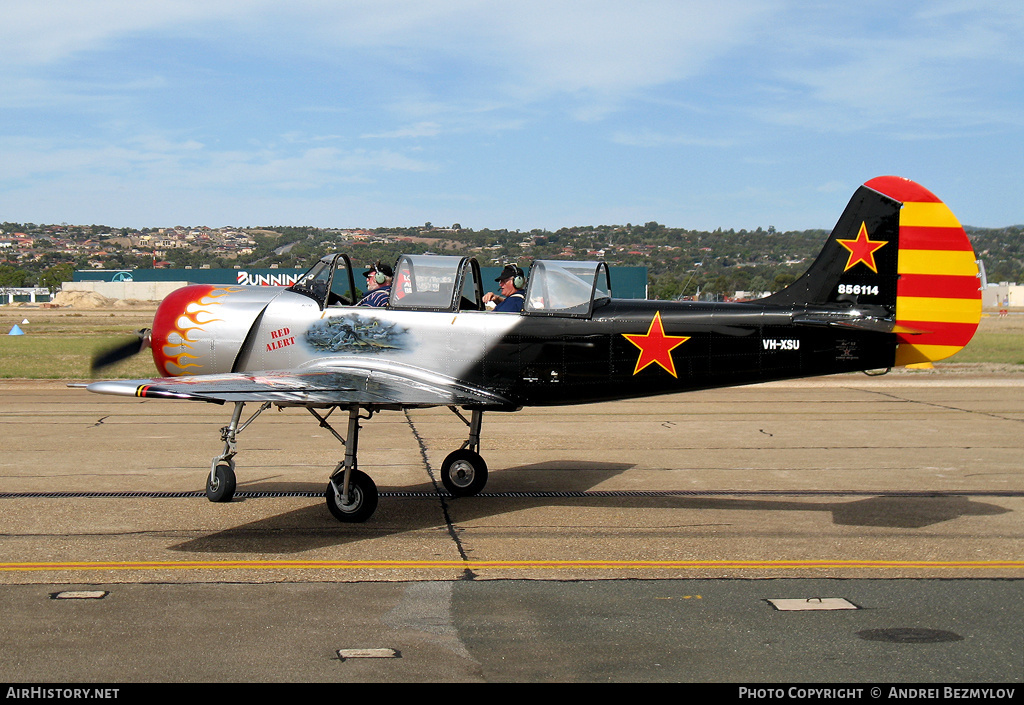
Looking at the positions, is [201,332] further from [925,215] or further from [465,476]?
[925,215]

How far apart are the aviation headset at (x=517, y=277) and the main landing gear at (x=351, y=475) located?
1.48 metres

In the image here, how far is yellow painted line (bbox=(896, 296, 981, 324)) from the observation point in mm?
8438

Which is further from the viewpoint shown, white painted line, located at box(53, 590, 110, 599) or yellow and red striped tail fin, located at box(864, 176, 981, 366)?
yellow and red striped tail fin, located at box(864, 176, 981, 366)

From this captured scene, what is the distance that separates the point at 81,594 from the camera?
643 cm

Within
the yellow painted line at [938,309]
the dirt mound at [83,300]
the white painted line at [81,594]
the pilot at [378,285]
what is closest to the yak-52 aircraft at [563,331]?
the yellow painted line at [938,309]

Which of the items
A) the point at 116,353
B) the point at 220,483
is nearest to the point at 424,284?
the point at 220,483

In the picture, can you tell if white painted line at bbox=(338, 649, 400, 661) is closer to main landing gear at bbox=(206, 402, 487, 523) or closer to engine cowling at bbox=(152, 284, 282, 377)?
main landing gear at bbox=(206, 402, 487, 523)

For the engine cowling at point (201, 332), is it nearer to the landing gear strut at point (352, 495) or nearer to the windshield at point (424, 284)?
the windshield at point (424, 284)

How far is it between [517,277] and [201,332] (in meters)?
3.28

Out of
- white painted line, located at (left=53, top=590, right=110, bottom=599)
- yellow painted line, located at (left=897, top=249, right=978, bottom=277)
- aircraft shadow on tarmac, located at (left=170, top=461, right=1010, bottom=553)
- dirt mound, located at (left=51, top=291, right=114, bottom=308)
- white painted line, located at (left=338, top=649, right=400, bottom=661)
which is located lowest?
dirt mound, located at (left=51, top=291, right=114, bottom=308)

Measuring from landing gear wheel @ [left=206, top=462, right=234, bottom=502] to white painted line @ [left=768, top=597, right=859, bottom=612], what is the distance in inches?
220

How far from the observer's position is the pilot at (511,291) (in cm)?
930

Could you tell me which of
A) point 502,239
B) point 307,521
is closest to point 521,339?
point 307,521

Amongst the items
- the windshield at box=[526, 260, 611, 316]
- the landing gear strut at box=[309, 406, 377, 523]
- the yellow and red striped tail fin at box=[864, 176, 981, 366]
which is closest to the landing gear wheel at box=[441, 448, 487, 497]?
the landing gear strut at box=[309, 406, 377, 523]
